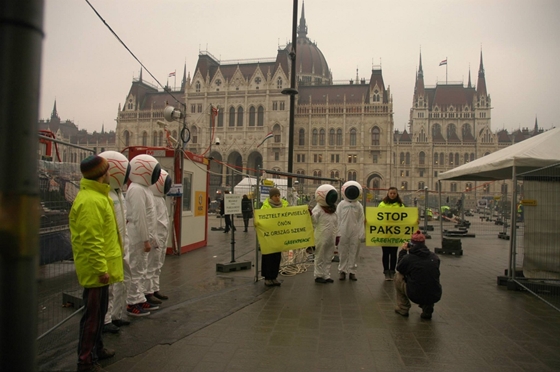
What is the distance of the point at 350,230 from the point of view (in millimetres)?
7605

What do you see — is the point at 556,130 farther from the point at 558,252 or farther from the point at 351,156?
the point at 351,156

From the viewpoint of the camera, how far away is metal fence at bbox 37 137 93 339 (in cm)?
416

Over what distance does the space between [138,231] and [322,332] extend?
2.65 metres

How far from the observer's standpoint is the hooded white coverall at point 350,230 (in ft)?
24.9

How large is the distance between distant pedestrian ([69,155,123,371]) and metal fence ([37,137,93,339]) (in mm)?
768

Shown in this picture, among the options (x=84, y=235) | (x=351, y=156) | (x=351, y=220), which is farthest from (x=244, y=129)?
(x=84, y=235)

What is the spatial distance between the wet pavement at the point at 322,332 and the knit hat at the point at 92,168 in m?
1.73

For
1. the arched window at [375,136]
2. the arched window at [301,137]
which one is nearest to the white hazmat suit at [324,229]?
the arched window at [375,136]

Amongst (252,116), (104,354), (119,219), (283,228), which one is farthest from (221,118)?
(104,354)

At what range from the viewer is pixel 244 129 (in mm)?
64438

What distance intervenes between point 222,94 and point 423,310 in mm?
64674

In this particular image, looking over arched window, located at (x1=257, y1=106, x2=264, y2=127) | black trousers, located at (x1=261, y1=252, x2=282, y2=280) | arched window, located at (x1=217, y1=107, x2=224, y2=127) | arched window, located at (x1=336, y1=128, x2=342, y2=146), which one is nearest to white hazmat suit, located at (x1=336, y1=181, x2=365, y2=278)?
black trousers, located at (x1=261, y1=252, x2=282, y2=280)

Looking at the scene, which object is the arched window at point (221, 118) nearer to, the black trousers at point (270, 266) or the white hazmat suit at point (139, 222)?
the black trousers at point (270, 266)

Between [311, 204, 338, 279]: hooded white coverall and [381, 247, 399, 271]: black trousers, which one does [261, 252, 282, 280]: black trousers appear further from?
[381, 247, 399, 271]: black trousers
